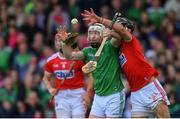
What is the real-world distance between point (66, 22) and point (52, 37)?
493 millimetres

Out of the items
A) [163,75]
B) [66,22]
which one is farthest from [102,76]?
[66,22]

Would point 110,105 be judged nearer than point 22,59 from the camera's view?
Yes

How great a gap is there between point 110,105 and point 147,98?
2.52ft

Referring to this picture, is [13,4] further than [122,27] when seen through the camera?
Yes

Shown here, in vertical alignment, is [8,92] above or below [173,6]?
below

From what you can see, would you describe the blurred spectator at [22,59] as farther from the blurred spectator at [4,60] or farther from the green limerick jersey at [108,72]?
the green limerick jersey at [108,72]

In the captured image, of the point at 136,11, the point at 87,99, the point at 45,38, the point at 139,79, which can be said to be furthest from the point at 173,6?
the point at 139,79

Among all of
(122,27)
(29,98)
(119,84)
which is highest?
(122,27)

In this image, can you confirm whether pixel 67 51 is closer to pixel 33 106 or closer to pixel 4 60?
pixel 33 106

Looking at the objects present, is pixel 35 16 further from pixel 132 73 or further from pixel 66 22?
pixel 132 73

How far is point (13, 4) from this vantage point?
22.2 meters

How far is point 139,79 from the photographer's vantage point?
46.9 feet

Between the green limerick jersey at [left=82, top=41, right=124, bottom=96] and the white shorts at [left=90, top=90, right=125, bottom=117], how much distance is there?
8 centimetres

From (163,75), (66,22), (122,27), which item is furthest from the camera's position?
(66,22)
